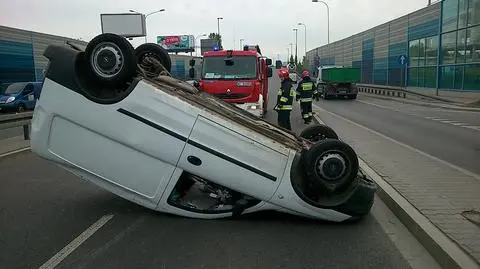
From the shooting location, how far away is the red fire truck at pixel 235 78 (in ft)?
55.3

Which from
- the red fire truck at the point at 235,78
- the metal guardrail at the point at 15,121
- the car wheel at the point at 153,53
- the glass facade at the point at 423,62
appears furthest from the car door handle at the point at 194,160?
the glass facade at the point at 423,62

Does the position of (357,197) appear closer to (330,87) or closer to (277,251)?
(277,251)

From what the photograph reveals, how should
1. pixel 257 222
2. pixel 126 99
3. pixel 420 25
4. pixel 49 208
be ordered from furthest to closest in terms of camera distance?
pixel 420 25 < pixel 49 208 < pixel 257 222 < pixel 126 99

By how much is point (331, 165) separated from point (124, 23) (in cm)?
4981

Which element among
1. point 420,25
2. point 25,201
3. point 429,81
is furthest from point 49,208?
point 420,25

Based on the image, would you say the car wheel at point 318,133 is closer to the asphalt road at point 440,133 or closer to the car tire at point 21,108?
the asphalt road at point 440,133

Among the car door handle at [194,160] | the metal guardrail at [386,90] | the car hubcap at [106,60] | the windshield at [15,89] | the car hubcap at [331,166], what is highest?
the car hubcap at [106,60]

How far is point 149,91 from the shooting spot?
19.3ft

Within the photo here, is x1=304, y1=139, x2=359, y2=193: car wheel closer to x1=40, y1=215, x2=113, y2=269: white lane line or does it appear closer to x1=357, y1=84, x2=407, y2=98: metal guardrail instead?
x1=40, y1=215, x2=113, y2=269: white lane line

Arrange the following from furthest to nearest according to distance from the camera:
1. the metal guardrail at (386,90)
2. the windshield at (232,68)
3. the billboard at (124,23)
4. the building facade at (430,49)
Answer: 1. the billboard at (124,23)
2. the metal guardrail at (386,90)
3. the building facade at (430,49)
4. the windshield at (232,68)

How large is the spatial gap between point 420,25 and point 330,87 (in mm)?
13946

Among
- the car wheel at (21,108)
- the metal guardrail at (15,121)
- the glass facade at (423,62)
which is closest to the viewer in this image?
the metal guardrail at (15,121)

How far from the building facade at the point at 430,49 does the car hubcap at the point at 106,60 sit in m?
32.0

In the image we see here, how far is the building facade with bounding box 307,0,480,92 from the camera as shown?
34906 mm
